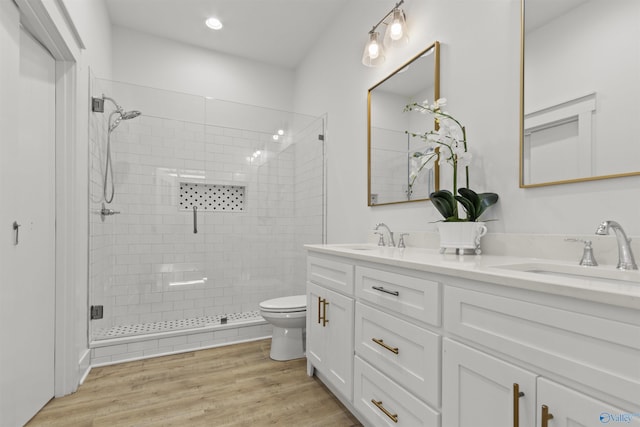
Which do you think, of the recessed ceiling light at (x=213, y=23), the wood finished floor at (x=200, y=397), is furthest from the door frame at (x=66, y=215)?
the recessed ceiling light at (x=213, y=23)

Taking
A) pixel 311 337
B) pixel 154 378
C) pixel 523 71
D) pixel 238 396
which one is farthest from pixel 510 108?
pixel 154 378

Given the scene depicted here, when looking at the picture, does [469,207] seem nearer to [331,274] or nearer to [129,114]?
[331,274]

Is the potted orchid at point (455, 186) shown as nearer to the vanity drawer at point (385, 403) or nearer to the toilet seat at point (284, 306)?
the vanity drawer at point (385, 403)

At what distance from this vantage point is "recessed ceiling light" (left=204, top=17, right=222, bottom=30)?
9.43 feet

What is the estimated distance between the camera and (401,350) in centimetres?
120

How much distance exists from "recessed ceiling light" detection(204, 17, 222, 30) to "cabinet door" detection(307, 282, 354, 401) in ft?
8.20

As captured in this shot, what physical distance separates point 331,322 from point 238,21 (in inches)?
107

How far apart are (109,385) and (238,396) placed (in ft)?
2.71

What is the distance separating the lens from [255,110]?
321 cm

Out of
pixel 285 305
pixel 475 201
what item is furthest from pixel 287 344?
pixel 475 201

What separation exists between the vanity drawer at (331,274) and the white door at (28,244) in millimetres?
1404

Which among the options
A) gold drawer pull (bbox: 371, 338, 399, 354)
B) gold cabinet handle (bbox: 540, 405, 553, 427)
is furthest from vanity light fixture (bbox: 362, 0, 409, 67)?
gold cabinet handle (bbox: 540, 405, 553, 427)

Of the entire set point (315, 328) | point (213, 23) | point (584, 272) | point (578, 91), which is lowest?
point (315, 328)

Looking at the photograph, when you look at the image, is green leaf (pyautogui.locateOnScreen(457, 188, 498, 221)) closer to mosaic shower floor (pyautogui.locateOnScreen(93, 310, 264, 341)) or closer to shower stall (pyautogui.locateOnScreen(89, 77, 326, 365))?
shower stall (pyautogui.locateOnScreen(89, 77, 326, 365))
